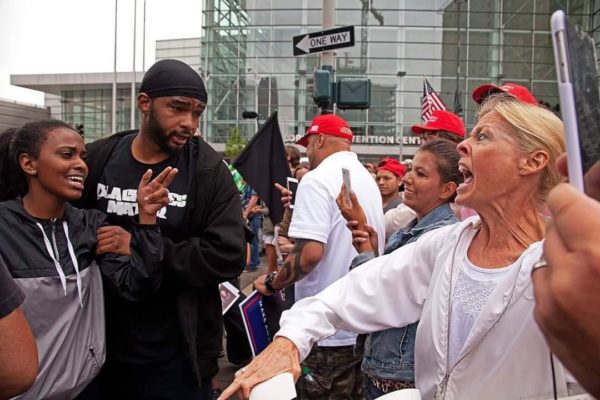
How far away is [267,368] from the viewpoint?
4.55 ft

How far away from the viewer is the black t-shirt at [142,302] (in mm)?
2363

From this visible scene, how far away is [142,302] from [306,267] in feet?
3.41

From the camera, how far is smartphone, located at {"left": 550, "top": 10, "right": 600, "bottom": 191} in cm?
75

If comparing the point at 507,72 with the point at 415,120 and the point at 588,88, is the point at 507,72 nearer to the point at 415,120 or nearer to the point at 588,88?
the point at 415,120

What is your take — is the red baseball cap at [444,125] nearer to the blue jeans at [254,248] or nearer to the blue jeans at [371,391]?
the blue jeans at [371,391]

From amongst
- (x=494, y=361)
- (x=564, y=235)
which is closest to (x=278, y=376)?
(x=494, y=361)

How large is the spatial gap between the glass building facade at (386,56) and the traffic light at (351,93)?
2451 centimetres

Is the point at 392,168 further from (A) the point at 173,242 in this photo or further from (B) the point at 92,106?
(B) the point at 92,106

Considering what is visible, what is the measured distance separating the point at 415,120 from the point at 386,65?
12.5 feet

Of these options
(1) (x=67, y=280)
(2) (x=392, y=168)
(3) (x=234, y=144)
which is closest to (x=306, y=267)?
(1) (x=67, y=280)

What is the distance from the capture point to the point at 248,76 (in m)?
33.0

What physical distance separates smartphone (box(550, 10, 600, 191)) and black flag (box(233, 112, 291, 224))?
3.77m

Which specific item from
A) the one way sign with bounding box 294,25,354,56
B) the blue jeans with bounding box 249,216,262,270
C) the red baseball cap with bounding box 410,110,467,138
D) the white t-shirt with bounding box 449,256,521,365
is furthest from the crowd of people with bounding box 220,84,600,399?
the blue jeans with bounding box 249,216,262,270

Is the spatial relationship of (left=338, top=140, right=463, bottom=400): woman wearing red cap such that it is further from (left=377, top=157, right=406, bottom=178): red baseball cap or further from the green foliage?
the green foliage
